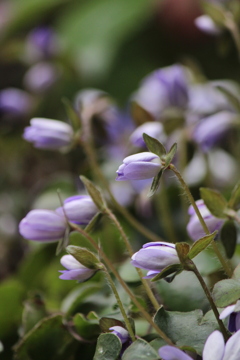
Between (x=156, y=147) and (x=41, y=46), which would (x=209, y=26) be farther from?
(x=41, y=46)

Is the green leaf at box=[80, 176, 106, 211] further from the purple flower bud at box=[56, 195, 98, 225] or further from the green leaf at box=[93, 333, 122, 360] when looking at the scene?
the green leaf at box=[93, 333, 122, 360]

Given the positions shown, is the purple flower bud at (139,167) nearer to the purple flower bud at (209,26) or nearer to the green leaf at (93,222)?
the green leaf at (93,222)

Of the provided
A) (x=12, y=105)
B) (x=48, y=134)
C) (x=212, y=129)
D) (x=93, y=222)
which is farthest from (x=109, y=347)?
(x=12, y=105)

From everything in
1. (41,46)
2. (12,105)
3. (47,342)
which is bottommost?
(47,342)

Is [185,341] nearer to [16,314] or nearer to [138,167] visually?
[138,167]

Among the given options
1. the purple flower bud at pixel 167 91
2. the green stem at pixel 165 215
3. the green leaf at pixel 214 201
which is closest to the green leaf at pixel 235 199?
the green leaf at pixel 214 201
